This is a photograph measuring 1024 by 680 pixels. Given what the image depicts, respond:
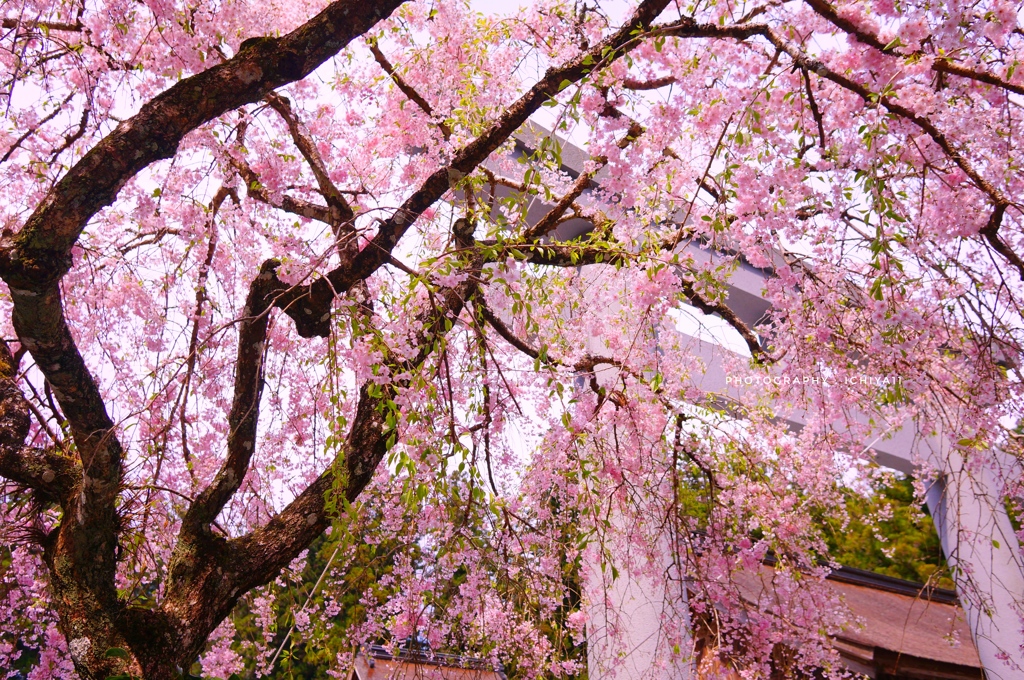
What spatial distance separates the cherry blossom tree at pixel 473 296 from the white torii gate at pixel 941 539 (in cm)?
33

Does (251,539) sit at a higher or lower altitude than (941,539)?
lower

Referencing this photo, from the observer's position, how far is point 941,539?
5828 mm

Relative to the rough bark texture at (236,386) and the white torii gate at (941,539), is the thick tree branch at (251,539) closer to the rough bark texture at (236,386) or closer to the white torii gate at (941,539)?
the rough bark texture at (236,386)

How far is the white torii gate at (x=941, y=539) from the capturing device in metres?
4.82

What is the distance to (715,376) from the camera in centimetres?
721

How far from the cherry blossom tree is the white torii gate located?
1.07 feet

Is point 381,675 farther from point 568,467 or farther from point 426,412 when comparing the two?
point 426,412

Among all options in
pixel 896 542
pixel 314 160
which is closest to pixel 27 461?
pixel 314 160

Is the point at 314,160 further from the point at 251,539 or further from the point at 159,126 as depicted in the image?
the point at 251,539

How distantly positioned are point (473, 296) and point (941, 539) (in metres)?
5.03

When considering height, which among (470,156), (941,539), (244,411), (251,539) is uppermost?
(470,156)

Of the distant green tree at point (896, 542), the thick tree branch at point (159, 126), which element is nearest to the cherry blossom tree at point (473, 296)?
the thick tree branch at point (159, 126)

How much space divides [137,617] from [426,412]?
62.1 inches

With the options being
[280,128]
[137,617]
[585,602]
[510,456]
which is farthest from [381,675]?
[280,128]
